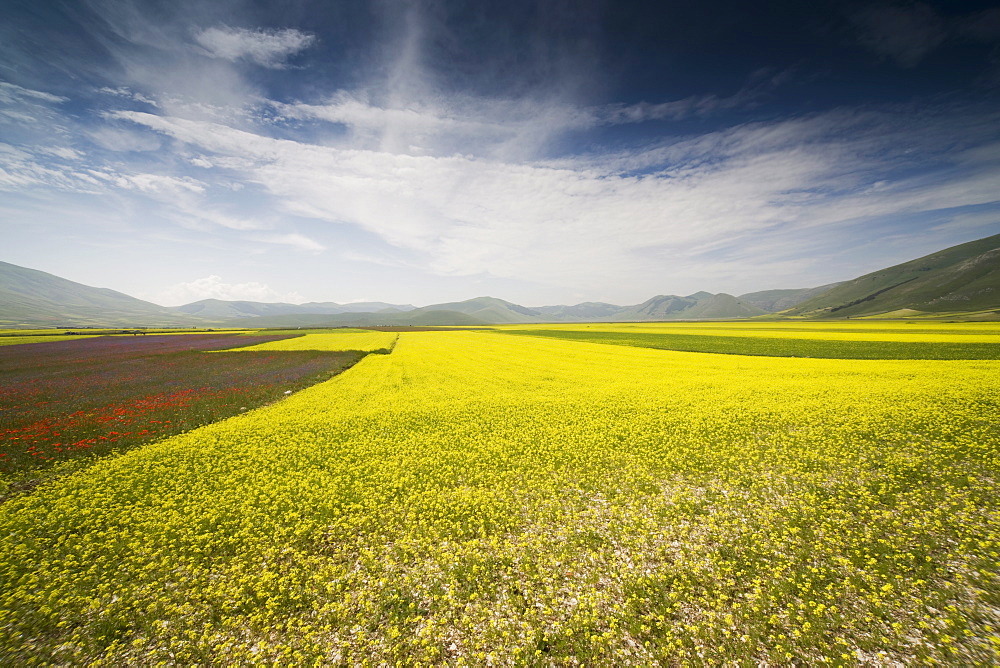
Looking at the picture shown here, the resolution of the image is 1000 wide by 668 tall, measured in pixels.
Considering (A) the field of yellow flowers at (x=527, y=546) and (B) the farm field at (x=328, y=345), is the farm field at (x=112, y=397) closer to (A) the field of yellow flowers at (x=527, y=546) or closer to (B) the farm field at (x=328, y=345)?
(A) the field of yellow flowers at (x=527, y=546)

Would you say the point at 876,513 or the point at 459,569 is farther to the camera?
the point at 876,513

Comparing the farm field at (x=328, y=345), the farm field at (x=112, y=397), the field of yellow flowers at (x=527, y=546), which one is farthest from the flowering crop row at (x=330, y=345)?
the field of yellow flowers at (x=527, y=546)

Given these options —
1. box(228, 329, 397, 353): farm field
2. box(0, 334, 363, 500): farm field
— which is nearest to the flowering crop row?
box(228, 329, 397, 353): farm field

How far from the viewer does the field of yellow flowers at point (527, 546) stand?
7.07m

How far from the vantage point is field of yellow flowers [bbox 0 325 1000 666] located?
7074mm

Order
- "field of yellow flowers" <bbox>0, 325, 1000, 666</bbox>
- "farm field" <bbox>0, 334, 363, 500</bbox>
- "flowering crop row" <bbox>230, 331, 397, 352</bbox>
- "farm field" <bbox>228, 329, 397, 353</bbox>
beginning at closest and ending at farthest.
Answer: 1. "field of yellow flowers" <bbox>0, 325, 1000, 666</bbox>
2. "farm field" <bbox>0, 334, 363, 500</bbox>
3. "farm field" <bbox>228, 329, 397, 353</bbox>
4. "flowering crop row" <bbox>230, 331, 397, 352</bbox>

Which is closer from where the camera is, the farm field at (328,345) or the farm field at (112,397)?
the farm field at (112,397)

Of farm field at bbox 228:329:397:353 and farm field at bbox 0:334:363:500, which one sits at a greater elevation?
farm field at bbox 228:329:397:353

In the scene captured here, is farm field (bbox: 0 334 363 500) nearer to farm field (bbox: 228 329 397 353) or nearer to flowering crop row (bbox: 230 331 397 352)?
farm field (bbox: 228 329 397 353)

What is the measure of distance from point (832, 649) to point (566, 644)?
498 centimetres

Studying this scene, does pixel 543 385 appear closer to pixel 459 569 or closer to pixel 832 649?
pixel 459 569

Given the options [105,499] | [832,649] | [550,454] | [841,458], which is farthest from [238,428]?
[841,458]

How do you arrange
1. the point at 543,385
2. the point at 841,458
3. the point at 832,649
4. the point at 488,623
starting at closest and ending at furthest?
the point at 832,649, the point at 488,623, the point at 841,458, the point at 543,385

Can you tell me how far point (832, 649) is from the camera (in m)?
6.76
